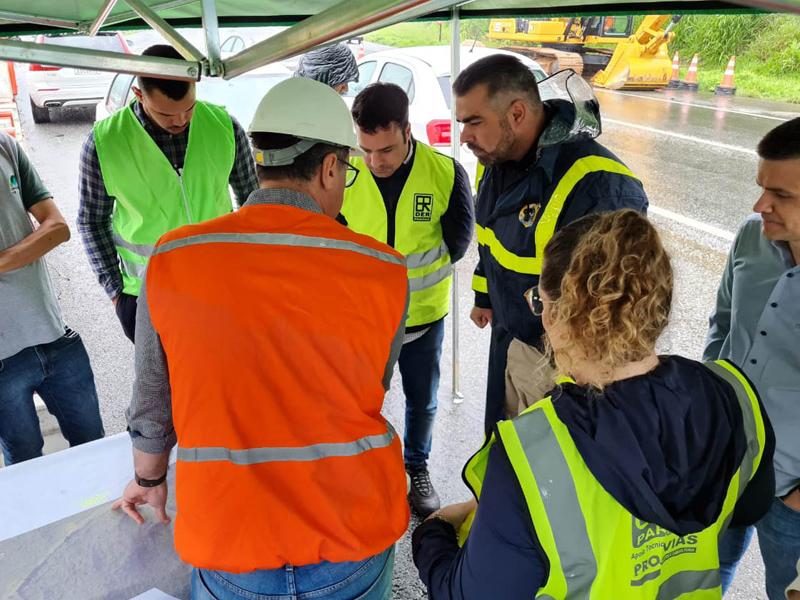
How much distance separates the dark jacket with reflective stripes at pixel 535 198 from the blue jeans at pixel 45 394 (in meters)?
1.53

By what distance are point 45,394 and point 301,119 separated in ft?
5.41

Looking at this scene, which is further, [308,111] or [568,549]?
[308,111]

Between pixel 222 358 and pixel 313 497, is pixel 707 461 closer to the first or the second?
pixel 313 497

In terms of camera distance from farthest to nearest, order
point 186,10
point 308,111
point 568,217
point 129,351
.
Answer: point 129,351 → point 186,10 → point 568,217 → point 308,111

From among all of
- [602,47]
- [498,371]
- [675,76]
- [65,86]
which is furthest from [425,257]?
[675,76]

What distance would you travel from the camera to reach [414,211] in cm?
239

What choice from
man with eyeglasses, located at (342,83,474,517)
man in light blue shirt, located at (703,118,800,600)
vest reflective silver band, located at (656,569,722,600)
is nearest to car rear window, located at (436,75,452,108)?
man with eyeglasses, located at (342,83,474,517)

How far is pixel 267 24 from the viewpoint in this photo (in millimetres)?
2838

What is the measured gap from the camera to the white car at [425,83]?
5797mm

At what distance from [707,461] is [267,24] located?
2603mm

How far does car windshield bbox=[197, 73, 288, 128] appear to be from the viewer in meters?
7.25

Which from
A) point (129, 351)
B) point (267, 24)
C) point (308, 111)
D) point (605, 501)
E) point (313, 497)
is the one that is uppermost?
point (267, 24)

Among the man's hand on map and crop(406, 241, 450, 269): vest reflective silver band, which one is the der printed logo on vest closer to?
crop(406, 241, 450, 269): vest reflective silver band

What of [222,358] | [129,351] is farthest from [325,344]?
[129,351]
